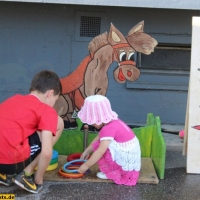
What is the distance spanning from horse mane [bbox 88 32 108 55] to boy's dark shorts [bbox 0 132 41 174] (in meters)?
1.90

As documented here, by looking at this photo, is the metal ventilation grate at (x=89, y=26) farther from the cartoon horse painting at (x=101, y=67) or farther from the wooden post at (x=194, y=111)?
the wooden post at (x=194, y=111)

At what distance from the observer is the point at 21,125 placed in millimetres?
3201

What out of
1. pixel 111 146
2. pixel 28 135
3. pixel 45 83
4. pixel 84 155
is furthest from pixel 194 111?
pixel 28 135

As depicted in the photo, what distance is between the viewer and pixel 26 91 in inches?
231

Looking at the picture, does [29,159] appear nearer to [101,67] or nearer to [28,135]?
[28,135]

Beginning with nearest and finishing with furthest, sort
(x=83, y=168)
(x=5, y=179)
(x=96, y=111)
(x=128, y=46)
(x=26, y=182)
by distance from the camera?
(x=26, y=182)
(x=5, y=179)
(x=96, y=111)
(x=83, y=168)
(x=128, y=46)

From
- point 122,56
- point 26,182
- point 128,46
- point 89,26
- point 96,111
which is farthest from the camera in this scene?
point 89,26

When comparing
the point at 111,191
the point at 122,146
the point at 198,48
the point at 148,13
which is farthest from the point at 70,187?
the point at 148,13

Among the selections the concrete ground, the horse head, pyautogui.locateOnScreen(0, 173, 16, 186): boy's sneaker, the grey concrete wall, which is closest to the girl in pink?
the concrete ground

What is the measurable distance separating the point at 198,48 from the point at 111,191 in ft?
5.35

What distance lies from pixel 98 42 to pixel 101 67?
0.35 m

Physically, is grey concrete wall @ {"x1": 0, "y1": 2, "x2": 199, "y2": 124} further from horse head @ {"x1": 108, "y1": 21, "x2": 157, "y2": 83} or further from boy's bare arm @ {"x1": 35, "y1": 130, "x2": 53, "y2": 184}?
boy's bare arm @ {"x1": 35, "y1": 130, "x2": 53, "y2": 184}

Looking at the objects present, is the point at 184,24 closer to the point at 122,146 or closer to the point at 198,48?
the point at 198,48

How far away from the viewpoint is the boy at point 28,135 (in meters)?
3.17
